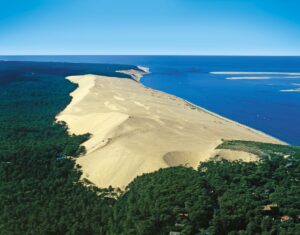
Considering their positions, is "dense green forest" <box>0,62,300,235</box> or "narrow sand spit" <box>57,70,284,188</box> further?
"narrow sand spit" <box>57,70,284,188</box>

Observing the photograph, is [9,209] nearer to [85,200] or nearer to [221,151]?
[85,200]

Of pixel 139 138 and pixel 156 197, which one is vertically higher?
pixel 139 138

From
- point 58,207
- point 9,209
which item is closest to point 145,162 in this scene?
point 58,207

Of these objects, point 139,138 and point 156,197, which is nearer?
point 156,197

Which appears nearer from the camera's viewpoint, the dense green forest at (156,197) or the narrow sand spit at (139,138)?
the dense green forest at (156,197)

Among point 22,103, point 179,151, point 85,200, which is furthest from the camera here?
point 22,103
